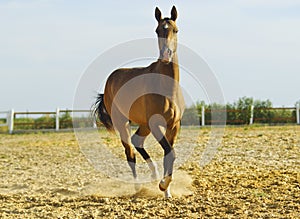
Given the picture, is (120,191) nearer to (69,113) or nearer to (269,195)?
(269,195)

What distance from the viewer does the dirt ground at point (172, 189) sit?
5.12m

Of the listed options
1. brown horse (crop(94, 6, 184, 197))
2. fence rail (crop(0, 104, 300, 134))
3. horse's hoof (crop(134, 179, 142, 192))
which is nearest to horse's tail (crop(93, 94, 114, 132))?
brown horse (crop(94, 6, 184, 197))

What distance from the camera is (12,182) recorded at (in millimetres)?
8141

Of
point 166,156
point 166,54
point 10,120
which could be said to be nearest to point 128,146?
point 166,156

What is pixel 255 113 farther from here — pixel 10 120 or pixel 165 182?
pixel 165 182

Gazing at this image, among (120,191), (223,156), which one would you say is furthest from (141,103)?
(223,156)

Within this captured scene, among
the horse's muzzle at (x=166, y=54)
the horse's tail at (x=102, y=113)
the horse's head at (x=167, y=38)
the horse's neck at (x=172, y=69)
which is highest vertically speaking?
the horse's head at (x=167, y=38)

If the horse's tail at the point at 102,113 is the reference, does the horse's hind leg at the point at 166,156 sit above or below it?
below

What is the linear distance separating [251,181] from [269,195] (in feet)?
4.03

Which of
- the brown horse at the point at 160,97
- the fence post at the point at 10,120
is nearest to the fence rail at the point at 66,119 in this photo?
the fence post at the point at 10,120

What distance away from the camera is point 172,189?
6766 millimetres

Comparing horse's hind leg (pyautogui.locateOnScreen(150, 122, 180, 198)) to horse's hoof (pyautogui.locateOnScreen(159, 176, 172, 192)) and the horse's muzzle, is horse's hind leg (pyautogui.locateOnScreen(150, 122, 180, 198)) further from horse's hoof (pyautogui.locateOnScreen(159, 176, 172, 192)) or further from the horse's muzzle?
the horse's muzzle

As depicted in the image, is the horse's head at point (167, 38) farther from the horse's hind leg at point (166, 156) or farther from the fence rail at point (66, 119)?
the fence rail at point (66, 119)

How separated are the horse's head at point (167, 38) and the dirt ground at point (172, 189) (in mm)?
1858
